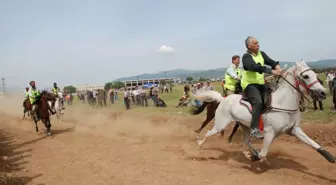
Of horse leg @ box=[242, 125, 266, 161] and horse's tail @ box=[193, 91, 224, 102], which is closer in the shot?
horse leg @ box=[242, 125, 266, 161]

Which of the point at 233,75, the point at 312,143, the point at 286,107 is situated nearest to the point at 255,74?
the point at 286,107

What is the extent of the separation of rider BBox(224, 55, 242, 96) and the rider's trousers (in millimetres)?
1523

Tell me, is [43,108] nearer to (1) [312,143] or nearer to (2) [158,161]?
(2) [158,161]

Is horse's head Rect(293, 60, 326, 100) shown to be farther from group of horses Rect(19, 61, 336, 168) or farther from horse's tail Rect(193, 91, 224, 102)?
horse's tail Rect(193, 91, 224, 102)

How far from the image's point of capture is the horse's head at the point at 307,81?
18.8ft

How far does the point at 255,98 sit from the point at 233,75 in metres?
2.02

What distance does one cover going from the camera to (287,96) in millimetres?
6387

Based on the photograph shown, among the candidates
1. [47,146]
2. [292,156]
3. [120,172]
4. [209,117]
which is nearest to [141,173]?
[120,172]

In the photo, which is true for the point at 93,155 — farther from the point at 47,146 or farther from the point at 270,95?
the point at 270,95

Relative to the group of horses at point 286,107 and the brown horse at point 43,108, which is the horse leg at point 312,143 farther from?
the brown horse at point 43,108

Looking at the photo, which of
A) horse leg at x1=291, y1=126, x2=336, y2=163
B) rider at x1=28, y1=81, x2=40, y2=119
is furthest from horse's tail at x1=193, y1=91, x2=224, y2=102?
rider at x1=28, y1=81, x2=40, y2=119

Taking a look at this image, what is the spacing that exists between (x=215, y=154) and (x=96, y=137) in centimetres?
617

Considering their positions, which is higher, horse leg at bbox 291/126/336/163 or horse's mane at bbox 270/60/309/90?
horse's mane at bbox 270/60/309/90

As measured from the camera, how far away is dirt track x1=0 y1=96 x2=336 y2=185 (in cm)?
643
